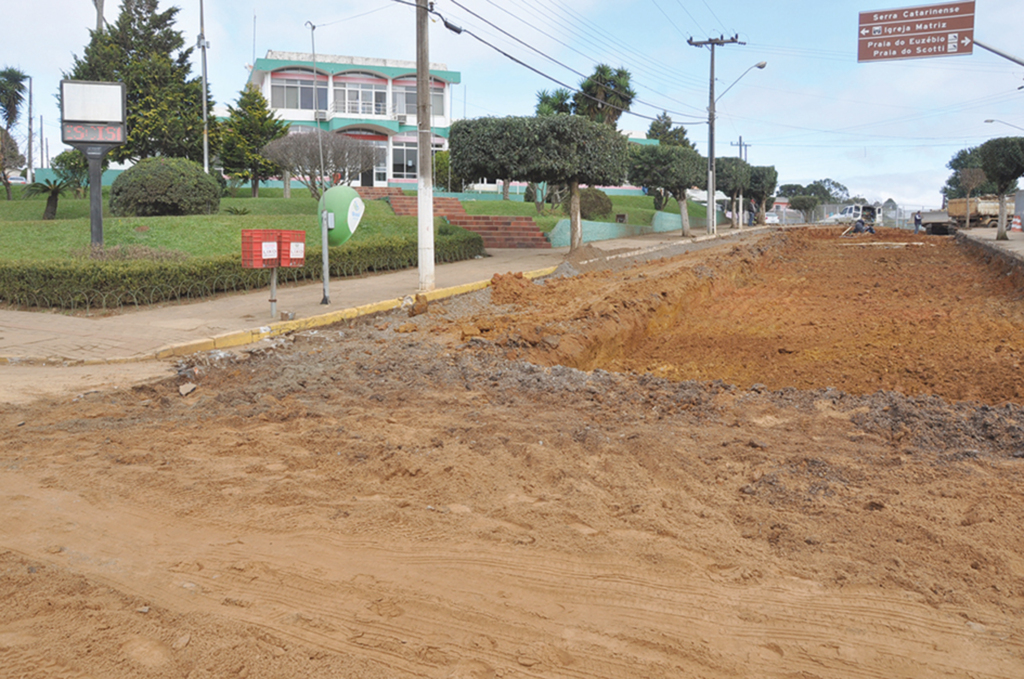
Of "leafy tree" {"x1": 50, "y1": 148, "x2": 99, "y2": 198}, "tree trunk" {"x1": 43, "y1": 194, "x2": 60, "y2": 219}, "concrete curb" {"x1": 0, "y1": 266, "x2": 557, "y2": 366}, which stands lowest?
"concrete curb" {"x1": 0, "y1": 266, "x2": 557, "y2": 366}

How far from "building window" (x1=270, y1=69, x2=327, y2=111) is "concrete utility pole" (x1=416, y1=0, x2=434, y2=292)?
36.8 meters

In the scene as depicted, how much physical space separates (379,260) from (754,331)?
1025 centimetres

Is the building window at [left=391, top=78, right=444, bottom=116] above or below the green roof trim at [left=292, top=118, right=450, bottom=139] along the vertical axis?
above

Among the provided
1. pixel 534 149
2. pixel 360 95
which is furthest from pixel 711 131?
pixel 360 95

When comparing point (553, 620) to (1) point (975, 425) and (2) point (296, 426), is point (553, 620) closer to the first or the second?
(2) point (296, 426)

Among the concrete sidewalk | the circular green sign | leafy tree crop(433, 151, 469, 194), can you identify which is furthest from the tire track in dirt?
leafy tree crop(433, 151, 469, 194)

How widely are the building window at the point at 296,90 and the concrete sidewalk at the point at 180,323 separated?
36.0 meters

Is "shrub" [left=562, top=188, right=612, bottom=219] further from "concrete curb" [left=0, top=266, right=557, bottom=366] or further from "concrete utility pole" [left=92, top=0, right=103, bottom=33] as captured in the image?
"concrete utility pole" [left=92, top=0, right=103, bottom=33]

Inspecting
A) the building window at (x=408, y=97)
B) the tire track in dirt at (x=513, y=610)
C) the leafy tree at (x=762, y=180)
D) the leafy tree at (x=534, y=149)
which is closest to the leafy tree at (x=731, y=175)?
the leafy tree at (x=762, y=180)

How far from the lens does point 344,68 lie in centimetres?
4772

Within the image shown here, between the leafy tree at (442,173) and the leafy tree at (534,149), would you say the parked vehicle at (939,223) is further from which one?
the leafy tree at (534,149)

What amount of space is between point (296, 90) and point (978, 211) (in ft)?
137

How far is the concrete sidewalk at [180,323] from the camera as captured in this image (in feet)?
29.9

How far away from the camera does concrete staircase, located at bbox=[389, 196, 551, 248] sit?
26.5 meters
